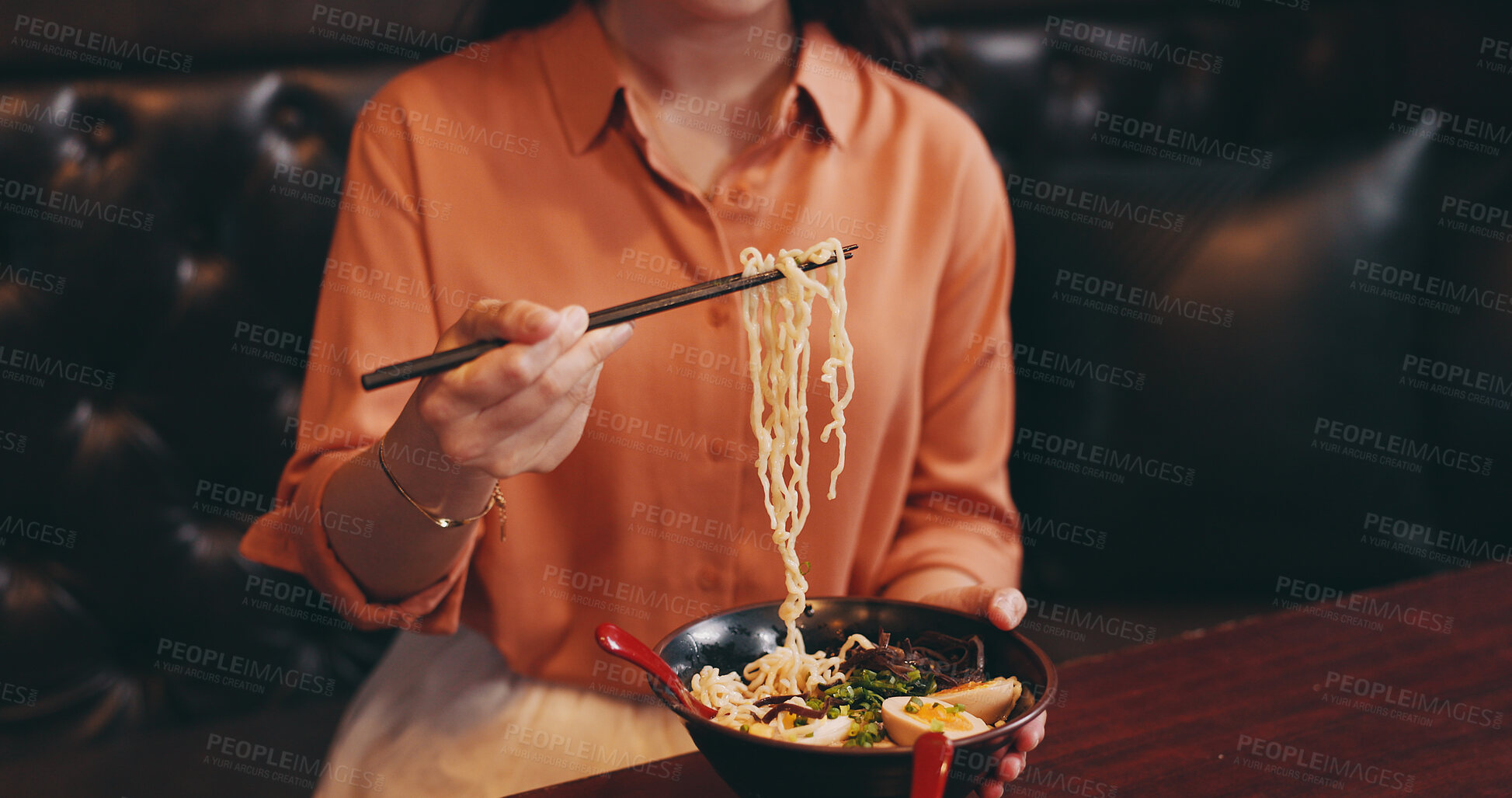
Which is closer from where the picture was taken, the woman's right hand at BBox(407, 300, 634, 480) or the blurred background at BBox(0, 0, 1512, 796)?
the woman's right hand at BBox(407, 300, 634, 480)

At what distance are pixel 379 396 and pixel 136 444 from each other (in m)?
0.80

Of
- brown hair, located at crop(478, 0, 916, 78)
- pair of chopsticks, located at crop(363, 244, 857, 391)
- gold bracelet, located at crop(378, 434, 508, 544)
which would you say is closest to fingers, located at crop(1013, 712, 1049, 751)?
pair of chopsticks, located at crop(363, 244, 857, 391)

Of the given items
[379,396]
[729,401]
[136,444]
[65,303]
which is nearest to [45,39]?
[65,303]

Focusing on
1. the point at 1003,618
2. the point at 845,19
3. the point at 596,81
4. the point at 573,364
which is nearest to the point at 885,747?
the point at 1003,618

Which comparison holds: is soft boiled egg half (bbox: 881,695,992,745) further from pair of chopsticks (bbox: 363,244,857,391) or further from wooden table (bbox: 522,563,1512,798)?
pair of chopsticks (bbox: 363,244,857,391)

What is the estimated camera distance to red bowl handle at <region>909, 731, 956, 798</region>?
2.90ft

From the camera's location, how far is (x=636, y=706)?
1717mm

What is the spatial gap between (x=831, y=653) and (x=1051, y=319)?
5.02 ft

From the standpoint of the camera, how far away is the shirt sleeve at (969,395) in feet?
6.25

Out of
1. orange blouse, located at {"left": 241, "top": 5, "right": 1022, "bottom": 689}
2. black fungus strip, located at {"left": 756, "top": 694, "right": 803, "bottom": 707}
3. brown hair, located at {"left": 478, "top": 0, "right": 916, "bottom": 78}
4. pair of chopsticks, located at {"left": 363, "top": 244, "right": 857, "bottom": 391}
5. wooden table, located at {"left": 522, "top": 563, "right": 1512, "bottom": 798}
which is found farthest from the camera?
brown hair, located at {"left": 478, "top": 0, "right": 916, "bottom": 78}

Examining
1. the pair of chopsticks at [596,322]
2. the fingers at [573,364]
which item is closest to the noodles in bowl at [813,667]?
the pair of chopsticks at [596,322]

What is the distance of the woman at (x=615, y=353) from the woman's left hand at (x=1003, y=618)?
13.9 inches

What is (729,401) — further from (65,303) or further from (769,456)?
(65,303)

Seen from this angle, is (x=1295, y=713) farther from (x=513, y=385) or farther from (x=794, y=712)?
(x=513, y=385)
